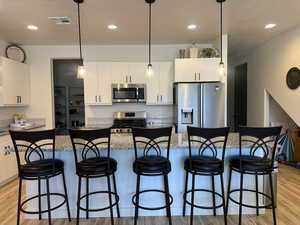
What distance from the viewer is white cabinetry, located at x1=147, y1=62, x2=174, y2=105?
4.76 meters

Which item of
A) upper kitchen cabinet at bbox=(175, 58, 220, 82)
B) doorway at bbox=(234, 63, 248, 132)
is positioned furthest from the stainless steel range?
doorway at bbox=(234, 63, 248, 132)

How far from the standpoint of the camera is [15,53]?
473 cm

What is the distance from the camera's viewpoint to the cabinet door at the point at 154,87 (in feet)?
15.6

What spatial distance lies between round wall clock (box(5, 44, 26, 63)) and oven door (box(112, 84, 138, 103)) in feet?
7.22

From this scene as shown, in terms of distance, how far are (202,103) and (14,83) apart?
12.6ft

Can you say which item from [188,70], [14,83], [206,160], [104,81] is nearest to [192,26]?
[188,70]

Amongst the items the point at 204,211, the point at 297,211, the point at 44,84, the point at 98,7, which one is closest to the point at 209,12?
the point at 98,7

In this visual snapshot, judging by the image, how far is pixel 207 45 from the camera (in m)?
4.94

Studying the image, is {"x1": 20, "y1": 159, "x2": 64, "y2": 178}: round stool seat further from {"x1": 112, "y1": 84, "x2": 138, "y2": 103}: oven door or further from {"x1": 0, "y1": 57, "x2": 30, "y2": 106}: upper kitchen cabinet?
{"x1": 112, "y1": 84, "x2": 138, "y2": 103}: oven door

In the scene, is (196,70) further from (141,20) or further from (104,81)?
(104,81)

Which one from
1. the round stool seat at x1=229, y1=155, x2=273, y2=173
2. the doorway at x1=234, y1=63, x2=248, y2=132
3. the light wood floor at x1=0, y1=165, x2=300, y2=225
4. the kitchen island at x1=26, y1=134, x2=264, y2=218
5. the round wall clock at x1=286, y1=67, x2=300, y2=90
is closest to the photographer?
the round stool seat at x1=229, y1=155, x2=273, y2=173

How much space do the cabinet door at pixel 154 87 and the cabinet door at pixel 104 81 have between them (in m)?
0.86

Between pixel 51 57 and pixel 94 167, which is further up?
pixel 51 57

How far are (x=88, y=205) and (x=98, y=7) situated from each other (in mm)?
2627
